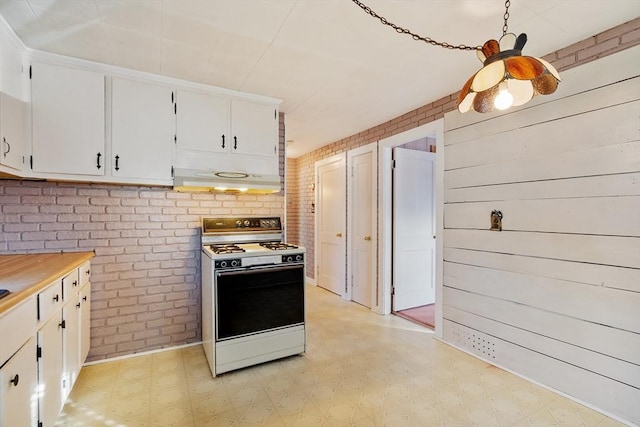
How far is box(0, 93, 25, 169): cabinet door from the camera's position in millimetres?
1864

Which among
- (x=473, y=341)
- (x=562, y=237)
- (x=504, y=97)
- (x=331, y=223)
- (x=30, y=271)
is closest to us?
(x=504, y=97)

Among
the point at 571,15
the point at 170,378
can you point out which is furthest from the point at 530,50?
the point at 170,378

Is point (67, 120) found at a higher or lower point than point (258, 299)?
higher

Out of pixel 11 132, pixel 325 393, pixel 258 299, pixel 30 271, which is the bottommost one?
pixel 325 393

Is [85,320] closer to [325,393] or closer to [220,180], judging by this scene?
[220,180]

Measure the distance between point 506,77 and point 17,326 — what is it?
225cm

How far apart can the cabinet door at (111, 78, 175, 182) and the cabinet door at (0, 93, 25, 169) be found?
531 mm

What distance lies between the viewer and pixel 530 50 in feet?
7.25

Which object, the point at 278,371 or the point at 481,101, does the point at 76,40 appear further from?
the point at 278,371

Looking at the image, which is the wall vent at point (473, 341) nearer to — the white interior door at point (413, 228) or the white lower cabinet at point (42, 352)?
the white interior door at point (413, 228)

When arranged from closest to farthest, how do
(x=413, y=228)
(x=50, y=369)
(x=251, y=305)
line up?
(x=50, y=369) < (x=251, y=305) < (x=413, y=228)

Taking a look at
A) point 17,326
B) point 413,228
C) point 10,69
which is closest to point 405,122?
point 413,228

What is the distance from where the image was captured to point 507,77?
1.24 m

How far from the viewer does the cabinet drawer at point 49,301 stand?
4.91 feet
